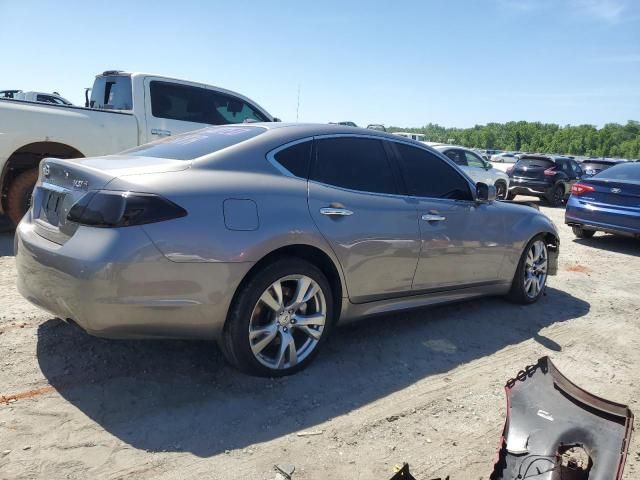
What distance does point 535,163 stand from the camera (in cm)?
1709

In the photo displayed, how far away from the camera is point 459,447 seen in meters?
2.80

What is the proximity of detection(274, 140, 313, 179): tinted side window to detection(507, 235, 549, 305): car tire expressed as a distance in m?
2.66

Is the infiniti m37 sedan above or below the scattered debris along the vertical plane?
above

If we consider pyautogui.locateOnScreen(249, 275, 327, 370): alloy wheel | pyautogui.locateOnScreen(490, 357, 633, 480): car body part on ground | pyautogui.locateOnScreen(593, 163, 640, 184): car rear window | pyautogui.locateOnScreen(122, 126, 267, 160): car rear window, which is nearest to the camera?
pyautogui.locateOnScreen(490, 357, 633, 480): car body part on ground

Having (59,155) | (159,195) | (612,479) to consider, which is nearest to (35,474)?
(159,195)

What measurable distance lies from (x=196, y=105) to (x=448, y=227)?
5.17 m

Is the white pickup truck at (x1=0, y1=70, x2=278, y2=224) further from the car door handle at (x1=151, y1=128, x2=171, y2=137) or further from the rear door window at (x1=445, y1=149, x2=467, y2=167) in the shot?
the rear door window at (x1=445, y1=149, x2=467, y2=167)

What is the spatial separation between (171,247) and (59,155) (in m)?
4.78

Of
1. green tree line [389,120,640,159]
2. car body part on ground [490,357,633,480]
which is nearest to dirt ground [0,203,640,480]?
car body part on ground [490,357,633,480]

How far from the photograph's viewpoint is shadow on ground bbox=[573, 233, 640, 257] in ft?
30.3

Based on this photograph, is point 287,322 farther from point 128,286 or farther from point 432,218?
point 432,218

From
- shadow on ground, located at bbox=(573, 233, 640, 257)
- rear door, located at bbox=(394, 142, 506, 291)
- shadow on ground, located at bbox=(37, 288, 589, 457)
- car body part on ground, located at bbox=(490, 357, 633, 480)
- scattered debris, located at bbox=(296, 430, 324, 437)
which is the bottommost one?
scattered debris, located at bbox=(296, 430, 324, 437)

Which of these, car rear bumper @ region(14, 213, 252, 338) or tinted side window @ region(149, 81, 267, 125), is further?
tinted side window @ region(149, 81, 267, 125)

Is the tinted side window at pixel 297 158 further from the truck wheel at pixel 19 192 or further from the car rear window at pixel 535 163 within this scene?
the car rear window at pixel 535 163
